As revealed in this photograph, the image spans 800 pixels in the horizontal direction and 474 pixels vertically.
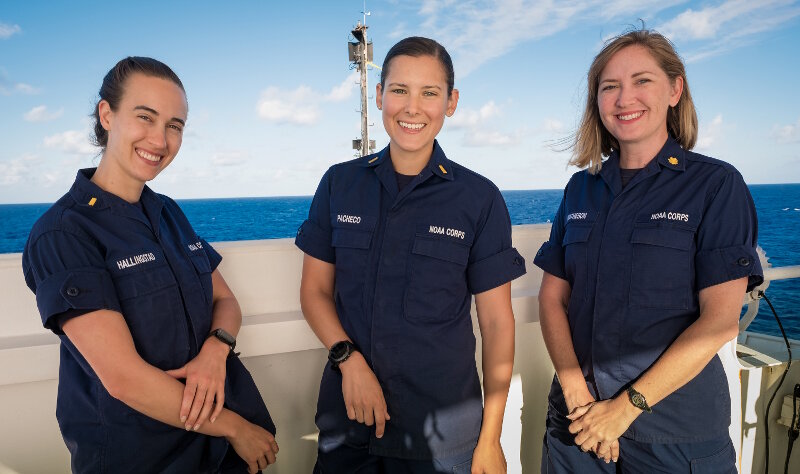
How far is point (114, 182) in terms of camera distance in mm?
1141

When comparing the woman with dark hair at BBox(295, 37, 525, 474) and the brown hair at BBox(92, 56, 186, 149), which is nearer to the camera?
the brown hair at BBox(92, 56, 186, 149)

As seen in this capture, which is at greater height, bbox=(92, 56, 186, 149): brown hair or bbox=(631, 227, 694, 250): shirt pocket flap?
bbox=(92, 56, 186, 149): brown hair

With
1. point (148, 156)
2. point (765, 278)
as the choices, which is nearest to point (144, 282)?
point (148, 156)

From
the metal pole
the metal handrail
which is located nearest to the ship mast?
the metal pole

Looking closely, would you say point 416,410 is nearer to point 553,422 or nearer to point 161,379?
point 553,422

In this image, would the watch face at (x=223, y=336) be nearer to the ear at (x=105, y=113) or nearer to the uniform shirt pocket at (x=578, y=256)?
the ear at (x=105, y=113)

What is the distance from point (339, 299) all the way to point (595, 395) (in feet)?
2.51

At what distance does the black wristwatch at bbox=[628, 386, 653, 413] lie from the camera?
1241mm

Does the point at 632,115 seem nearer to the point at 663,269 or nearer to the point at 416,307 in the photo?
the point at 663,269

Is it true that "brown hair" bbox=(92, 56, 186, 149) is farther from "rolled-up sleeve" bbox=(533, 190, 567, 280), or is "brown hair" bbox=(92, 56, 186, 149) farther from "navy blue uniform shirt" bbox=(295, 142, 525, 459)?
"rolled-up sleeve" bbox=(533, 190, 567, 280)

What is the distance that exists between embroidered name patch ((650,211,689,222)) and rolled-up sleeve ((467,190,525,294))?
0.36 m

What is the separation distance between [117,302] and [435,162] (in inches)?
32.6

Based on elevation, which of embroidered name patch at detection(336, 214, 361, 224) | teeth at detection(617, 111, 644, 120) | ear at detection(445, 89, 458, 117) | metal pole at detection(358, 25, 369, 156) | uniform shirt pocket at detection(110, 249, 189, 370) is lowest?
uniform shirt pocket at detection(110, 249, 189, 370)

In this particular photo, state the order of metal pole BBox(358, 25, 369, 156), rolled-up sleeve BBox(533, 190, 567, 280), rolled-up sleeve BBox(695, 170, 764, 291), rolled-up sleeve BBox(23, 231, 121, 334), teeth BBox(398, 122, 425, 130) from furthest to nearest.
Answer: metal pole BBox(358, 25, 369, 156)
rolled-up sleeve BBox(533, 190, 567, 280)
teeth BBox(398, 122, 425, 130)
rolled-up sleeve BBox(695, 170, 764, 291)
rolled-up sleeve BBox(23, 231, 121, 334)
